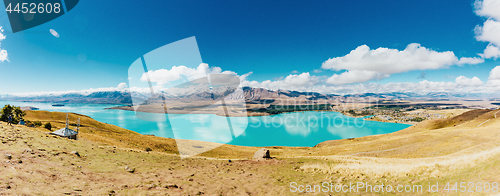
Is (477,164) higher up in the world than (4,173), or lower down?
lower down

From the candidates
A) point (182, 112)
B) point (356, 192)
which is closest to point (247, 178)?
point (356, 192)

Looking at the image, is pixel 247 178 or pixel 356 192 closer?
pixel 356 192

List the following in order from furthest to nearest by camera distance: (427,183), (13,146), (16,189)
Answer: (13,146)
(427,183)
(16,189)

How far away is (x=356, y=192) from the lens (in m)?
9.98

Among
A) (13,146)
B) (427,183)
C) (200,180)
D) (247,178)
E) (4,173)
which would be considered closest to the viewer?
(4,173)

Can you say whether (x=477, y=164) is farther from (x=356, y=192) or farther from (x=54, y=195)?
(x=54, y=195)

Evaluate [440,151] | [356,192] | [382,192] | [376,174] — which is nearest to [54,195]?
[356,192]

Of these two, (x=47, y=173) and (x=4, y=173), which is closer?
(x=4, y=173)

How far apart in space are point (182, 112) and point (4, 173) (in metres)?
196

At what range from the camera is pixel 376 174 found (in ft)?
39.7

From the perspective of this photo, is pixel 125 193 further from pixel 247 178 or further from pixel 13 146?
pixel 13 146

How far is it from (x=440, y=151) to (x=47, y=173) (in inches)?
1627

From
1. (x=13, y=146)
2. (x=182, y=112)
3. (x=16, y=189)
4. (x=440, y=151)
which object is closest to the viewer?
(x=16, y=189)

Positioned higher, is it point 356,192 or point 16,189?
point 16,189
